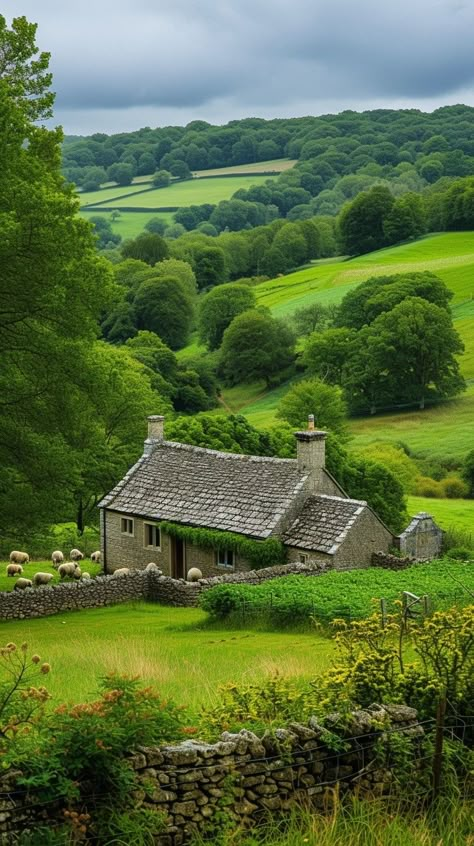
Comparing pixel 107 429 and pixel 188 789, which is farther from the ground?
pixel 188 789

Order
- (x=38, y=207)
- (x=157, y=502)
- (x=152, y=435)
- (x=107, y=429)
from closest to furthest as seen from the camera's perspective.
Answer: (x=38, y=207)
(x=157, y=502)
(x=152, y=435)
(x=107, y=429)

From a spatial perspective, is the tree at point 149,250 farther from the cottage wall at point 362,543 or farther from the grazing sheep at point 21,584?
the cottage wall at point 362,543

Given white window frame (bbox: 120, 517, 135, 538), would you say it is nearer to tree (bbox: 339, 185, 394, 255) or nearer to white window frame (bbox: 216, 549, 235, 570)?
white window frame (bbox: 216, 549, 235, 570)

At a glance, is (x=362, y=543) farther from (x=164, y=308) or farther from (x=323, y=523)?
(x=164, y=308)

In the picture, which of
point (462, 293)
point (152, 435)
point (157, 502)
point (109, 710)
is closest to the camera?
point (109, 710)

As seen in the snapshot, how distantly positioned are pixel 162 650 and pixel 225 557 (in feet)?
46.8

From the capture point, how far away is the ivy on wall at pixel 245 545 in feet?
122

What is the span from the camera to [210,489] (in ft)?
136

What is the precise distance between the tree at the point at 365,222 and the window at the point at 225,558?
14666 centimetres

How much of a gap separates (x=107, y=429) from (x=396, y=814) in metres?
49.9

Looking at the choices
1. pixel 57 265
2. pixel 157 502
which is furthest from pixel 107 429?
pixel 57 265

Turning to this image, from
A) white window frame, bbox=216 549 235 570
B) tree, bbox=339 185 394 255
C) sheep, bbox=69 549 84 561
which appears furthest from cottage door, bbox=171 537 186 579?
tree, bbox=339 185 394 255

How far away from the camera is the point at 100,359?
109ft

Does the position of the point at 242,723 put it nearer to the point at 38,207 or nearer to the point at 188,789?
Answer: the point at 188,789
